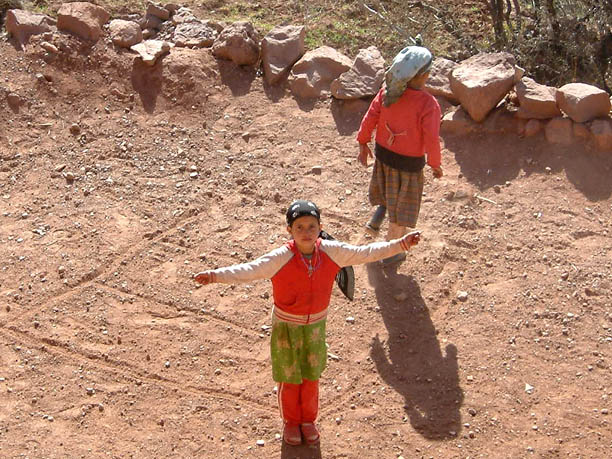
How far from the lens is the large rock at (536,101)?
6.81 meters

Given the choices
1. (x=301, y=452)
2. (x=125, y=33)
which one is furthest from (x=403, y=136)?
(x=125, y=33)

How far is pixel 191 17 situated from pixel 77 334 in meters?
4.04

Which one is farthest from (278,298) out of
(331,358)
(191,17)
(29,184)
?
(191,17)

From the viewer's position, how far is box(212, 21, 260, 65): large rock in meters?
7.93

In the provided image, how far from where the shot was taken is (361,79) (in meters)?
7.48

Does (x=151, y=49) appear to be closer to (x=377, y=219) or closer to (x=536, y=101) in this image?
(x=377, y=219)

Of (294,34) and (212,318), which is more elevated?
(294,34)

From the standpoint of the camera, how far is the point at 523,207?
6.45 m

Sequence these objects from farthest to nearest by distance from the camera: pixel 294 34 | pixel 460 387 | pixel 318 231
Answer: pixel 294 34 < pixel 460 387 < pixel 318 231

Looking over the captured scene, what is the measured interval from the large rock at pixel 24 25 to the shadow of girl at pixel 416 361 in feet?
14.0

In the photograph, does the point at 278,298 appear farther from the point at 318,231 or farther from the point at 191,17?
the point at 191,17

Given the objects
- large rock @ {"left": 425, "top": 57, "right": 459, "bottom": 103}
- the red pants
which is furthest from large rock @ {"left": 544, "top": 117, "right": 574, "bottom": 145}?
the red pants

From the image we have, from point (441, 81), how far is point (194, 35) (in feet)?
8.20

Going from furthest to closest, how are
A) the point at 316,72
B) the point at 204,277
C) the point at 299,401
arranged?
the point at 316,72 < the point at 299,401 < the point at 204,277
